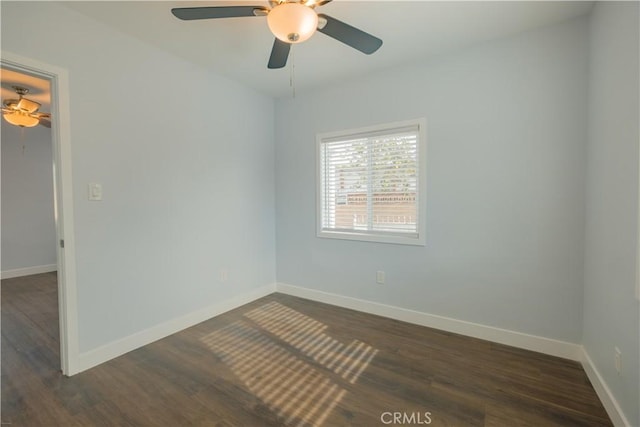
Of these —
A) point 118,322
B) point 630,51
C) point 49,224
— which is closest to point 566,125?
point 630,51

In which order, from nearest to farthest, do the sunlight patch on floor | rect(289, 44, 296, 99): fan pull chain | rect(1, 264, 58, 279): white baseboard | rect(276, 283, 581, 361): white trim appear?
the sunlight patch on floor, rect(276, 283, 581, 361): white trim, rect(289, 44, 296, 99): fan pull chain, rect(1, 264, 58, 279): white baseboard

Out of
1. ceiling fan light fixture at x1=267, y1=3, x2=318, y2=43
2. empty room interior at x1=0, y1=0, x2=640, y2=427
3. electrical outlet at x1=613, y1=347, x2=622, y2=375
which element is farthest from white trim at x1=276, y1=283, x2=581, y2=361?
ceiling fan light fixture at x1=267, y1=3, x2=318, y2=43

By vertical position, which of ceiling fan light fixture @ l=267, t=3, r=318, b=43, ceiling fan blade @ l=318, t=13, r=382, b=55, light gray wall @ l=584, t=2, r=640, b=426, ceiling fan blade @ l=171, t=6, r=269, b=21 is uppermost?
ceiling fan blade @ l=171, t=6, r=269, b=21

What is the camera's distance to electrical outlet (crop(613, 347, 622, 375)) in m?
1.55

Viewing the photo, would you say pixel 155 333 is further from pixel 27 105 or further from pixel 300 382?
→ pixel 27 105

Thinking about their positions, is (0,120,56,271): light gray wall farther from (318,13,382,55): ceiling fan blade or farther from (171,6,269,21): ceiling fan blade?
(318,13,382,55): ceiling fan blade

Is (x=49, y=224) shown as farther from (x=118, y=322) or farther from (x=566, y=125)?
(x=566, y=125)

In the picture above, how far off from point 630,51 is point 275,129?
3145 mm

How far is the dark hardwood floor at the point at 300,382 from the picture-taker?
5.47 feet

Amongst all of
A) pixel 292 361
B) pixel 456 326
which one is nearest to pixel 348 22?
pixel 292 361

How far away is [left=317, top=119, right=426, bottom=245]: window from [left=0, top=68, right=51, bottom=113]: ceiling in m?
2.93

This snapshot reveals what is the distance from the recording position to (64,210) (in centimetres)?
202

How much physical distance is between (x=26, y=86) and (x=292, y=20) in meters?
3.56

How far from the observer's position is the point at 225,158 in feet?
10.4
